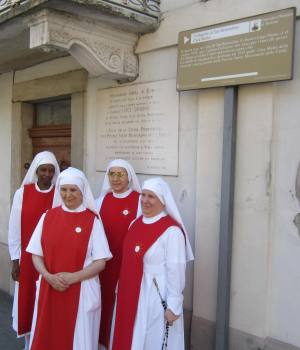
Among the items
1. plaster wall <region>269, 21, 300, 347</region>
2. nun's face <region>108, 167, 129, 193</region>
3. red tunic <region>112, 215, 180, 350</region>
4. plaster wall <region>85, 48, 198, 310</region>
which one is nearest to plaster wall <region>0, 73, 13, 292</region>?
plaster wall <region>85, 48, 198, 310</region>

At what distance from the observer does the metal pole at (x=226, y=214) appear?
350 centimetres

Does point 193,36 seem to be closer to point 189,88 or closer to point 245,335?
point 189,88

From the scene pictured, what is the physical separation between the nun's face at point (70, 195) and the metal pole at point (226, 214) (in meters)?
1.12

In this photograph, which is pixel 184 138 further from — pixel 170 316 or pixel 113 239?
pixel 170 316

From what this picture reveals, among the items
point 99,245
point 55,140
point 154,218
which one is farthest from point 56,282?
point 55,140

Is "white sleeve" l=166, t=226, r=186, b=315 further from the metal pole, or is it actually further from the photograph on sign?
the photograph on sign

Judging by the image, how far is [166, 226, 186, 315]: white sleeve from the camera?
9.90 ft

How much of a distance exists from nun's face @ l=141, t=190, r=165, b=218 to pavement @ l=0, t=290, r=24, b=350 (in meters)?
2.45

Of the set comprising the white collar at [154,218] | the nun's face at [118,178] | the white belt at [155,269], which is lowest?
the white belt at [155,269]

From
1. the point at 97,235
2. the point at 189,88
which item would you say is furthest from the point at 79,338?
the point at 189,88

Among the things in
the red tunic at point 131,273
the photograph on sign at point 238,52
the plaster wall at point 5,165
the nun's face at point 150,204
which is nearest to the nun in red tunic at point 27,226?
the red tunic at point 131,273

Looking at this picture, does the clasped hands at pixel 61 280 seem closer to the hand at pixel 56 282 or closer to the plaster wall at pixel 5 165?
the hand at pixel 56 282

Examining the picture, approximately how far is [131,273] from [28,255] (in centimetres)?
139

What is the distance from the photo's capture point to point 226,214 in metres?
3.50
